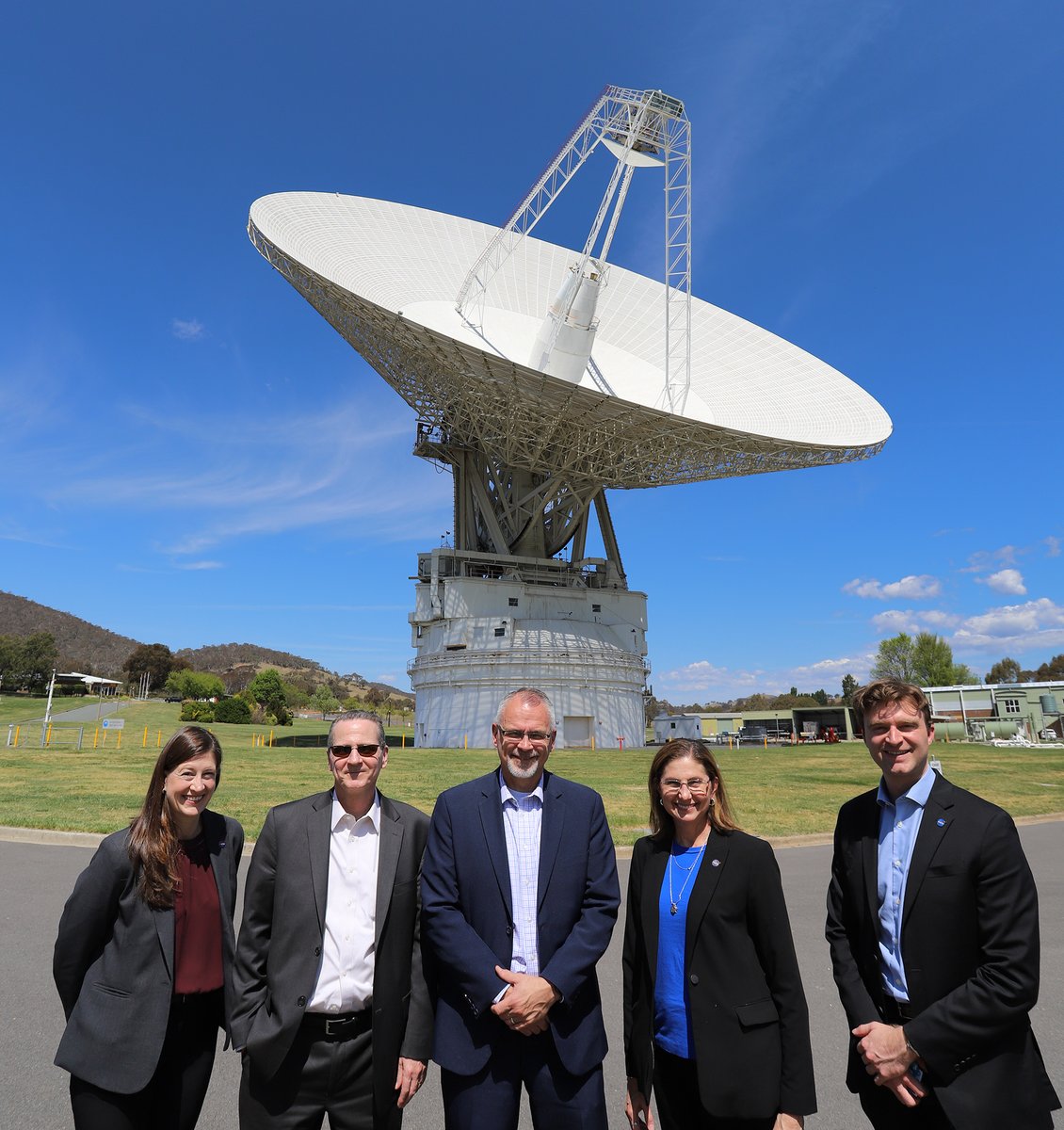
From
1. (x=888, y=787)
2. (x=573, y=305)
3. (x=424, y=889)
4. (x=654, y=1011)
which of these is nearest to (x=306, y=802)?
(x=424, y=889)

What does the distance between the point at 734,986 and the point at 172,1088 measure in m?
2.37

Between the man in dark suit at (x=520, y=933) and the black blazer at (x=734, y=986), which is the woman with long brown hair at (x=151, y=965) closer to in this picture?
the man in dark suit at (x=520, y=933)

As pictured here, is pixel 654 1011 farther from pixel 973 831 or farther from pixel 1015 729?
pixel 1015 729

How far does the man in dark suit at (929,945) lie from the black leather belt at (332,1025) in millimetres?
2034

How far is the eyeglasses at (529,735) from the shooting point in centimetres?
345

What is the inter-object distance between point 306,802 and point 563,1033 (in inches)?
59.0

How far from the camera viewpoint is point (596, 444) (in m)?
31.1

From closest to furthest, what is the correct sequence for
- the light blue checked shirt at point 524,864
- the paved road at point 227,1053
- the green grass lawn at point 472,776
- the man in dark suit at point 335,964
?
the man in dark suit at point 335,964 → the light blue checked shirt at point 524,864 → the paved road at point 227,1053 → the green grass lawn at point 472,776

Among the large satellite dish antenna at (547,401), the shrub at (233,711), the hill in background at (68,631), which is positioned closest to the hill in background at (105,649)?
the hill in background at (68,631)

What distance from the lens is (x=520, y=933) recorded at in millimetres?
3332

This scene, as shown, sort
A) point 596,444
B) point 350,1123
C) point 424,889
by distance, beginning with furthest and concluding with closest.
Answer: point 596,444 < point 424,889 < point 350,1123

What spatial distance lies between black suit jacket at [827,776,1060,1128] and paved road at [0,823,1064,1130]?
1.46 meters

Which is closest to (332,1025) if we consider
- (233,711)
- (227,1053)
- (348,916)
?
→ (348,916)

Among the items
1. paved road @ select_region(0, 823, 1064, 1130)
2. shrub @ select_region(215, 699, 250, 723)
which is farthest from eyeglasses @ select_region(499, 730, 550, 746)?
shrub @ select_region(215, 699, 250, 723)
